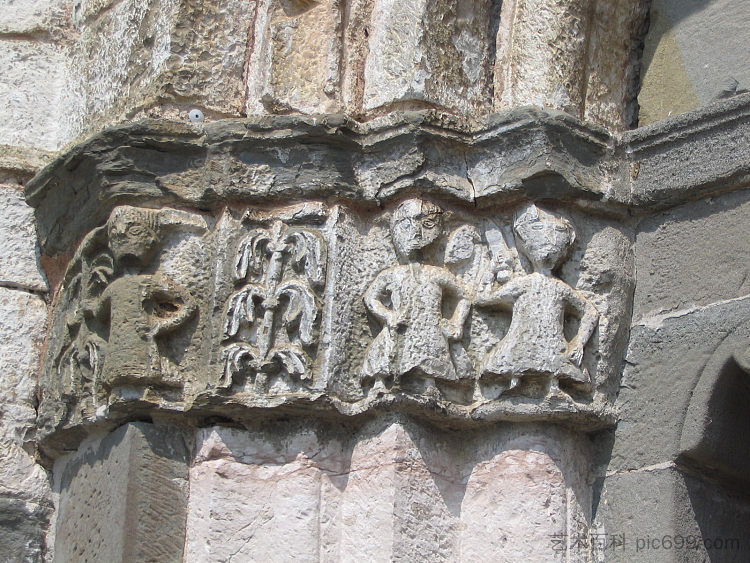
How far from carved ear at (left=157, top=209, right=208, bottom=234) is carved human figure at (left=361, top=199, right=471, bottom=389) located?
16.6 inches

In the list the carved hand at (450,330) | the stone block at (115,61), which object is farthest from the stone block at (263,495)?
the stone block at (115,61)

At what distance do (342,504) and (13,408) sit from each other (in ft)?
3.02

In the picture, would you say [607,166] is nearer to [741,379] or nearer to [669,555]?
[741,379]

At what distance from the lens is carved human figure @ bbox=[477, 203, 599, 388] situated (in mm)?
2922

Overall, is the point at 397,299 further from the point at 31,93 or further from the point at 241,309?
the point at 31,93

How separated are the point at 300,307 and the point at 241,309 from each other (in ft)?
0.43

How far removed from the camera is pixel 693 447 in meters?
2.88

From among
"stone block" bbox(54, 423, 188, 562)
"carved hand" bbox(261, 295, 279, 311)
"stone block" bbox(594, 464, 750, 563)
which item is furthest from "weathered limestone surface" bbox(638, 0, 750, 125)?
"stone block" bbox(54, 423, 188, 562)

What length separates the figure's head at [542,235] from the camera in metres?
3.02

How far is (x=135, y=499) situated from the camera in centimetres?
296

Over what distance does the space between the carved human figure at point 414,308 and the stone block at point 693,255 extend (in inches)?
17.1

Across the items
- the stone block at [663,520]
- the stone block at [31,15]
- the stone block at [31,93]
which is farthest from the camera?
the stone block at [31,15]

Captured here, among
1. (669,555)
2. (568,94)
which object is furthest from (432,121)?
(669,555)

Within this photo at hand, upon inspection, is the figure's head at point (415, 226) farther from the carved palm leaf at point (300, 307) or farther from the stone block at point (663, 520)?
the stone block at point (663, 520)
